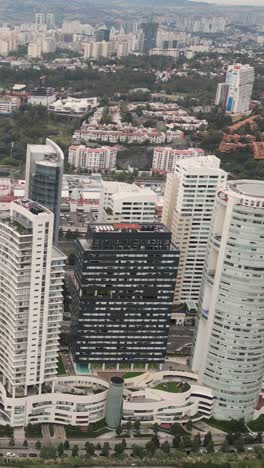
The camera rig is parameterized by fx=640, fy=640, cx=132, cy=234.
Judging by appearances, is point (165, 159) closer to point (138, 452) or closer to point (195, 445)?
point (195, 445)

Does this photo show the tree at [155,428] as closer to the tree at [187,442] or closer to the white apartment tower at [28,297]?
the tree at [187,442]

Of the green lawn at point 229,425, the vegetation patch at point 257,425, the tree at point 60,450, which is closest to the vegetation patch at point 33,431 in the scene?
the tree at point 60,450

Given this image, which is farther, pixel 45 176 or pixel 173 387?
pixel 45 176

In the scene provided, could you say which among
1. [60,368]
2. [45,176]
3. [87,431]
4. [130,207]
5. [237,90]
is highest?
[237,90]

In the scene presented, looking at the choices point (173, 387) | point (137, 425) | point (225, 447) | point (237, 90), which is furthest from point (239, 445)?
point (237, 90)

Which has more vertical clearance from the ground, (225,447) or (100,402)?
(100,402)

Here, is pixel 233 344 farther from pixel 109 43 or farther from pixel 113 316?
pixel 109 43

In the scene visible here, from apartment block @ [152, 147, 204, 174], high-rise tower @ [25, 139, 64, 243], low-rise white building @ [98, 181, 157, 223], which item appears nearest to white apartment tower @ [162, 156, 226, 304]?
low-rise white building @ [98, 181, 157, 223]
